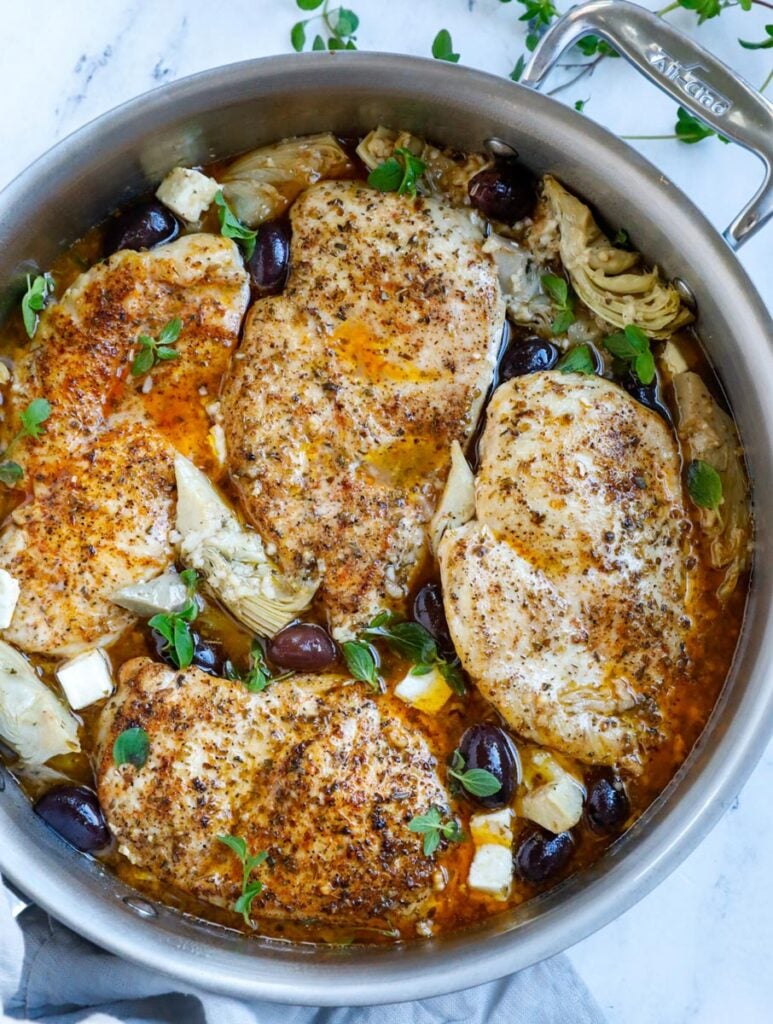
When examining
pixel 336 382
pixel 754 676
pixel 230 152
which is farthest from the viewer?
pixel 230 152

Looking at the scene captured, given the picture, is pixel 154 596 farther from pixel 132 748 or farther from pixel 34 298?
pixel 34 298

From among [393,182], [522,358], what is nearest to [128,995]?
[522,358]

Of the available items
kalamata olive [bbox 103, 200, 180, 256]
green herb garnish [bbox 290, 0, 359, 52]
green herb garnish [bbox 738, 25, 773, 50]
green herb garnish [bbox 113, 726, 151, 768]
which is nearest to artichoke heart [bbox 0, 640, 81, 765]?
green herb garnish [bbox 113, 726, 151, 768]

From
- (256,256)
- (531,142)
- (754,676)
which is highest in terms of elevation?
(531,142)

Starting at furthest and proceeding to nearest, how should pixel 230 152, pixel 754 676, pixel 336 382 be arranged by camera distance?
pixel 230 152, pixel 336 382, pixel 754 676

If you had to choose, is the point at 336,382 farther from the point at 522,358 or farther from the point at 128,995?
the point at 128,995

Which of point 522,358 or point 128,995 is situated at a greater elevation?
point 522,358

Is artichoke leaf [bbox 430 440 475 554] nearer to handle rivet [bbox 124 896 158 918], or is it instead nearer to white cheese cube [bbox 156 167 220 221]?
white cheese cube [bbox 156 167 220 221]
